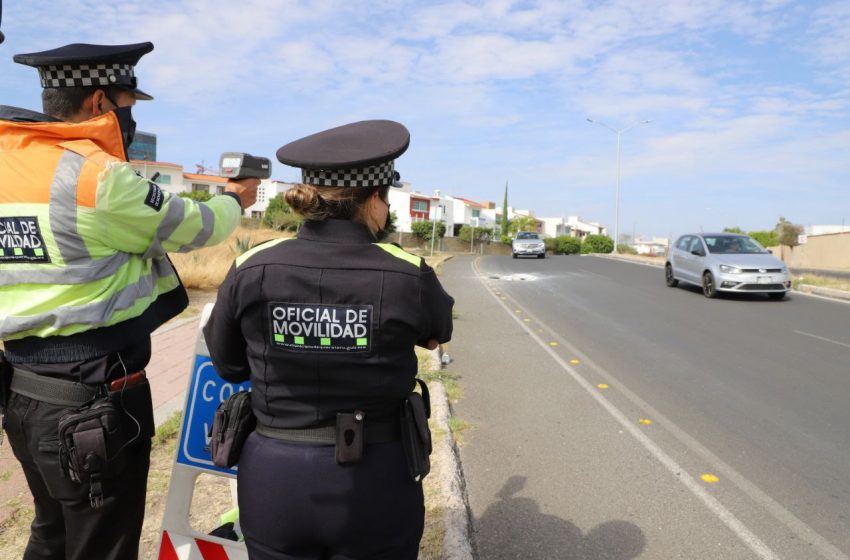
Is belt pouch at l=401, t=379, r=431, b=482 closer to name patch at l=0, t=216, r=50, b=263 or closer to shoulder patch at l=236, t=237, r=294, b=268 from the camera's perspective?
shoulder patch at l=236, t=237, r=294, b=268

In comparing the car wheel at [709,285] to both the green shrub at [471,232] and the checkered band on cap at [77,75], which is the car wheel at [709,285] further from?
the green shrub at [471,232]

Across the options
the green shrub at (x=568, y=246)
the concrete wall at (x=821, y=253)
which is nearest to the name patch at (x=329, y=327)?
→ the concrete wall at (x=821, y=253)

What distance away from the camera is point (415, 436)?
1.88 metres

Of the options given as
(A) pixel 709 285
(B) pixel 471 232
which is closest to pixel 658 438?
(A) pixel 709 285

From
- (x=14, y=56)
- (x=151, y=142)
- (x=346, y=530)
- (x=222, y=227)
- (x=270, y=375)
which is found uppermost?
(x=151, y=142)

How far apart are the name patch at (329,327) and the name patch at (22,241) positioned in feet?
3.16

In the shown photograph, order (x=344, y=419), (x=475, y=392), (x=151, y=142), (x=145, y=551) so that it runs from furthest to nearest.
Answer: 1. (x=151, y=142)
2. (x=475, y=392)
3. (x=145, y=551)
4. (x=344, y=419)

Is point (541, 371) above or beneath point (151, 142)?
beneath

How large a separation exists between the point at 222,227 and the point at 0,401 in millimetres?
1019

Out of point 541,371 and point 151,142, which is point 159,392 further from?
point 151,142

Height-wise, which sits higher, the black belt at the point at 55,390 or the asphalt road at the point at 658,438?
the black belt at the point at 55,390

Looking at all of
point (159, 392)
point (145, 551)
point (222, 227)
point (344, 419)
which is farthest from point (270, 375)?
point (159, 392)

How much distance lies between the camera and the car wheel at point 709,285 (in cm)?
1350

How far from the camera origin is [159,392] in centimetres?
545
